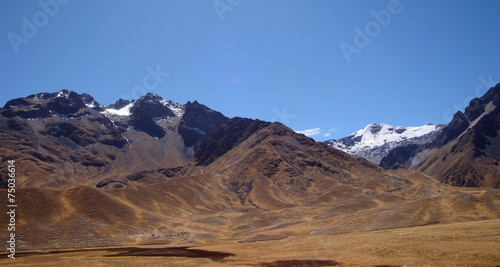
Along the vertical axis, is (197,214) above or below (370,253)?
above

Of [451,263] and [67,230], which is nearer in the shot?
[451,263]

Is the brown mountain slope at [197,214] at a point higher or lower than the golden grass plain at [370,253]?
higher

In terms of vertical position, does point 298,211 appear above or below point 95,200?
below

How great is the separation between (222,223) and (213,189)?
2227 inches

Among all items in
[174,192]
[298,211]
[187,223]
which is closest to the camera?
[187,223]

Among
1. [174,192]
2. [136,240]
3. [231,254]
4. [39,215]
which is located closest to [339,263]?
[231,254]

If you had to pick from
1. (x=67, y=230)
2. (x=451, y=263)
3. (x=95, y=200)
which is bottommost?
(x=451, y=263)

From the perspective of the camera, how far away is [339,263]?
42.9 m

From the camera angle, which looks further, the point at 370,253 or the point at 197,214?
the point at 197,214

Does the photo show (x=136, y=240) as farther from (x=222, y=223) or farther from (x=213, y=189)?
(x=213, y=189)

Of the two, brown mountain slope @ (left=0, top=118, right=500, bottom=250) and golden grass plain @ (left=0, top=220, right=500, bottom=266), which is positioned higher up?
brown mountain slope @ (left=0, top=118, right=500, bottom=250)

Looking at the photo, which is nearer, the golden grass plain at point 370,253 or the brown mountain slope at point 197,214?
the golden grass plain at point 370,253

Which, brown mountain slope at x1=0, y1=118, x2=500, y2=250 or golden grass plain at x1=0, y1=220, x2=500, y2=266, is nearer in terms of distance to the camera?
golden grass plain at x1=0, y1=220, x2=500, y2=266

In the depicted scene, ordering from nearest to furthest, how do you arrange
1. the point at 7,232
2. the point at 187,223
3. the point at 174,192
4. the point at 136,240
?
the point at 7,232 < the point at 136,240 < the point at 187,223 < the point at 174,192
